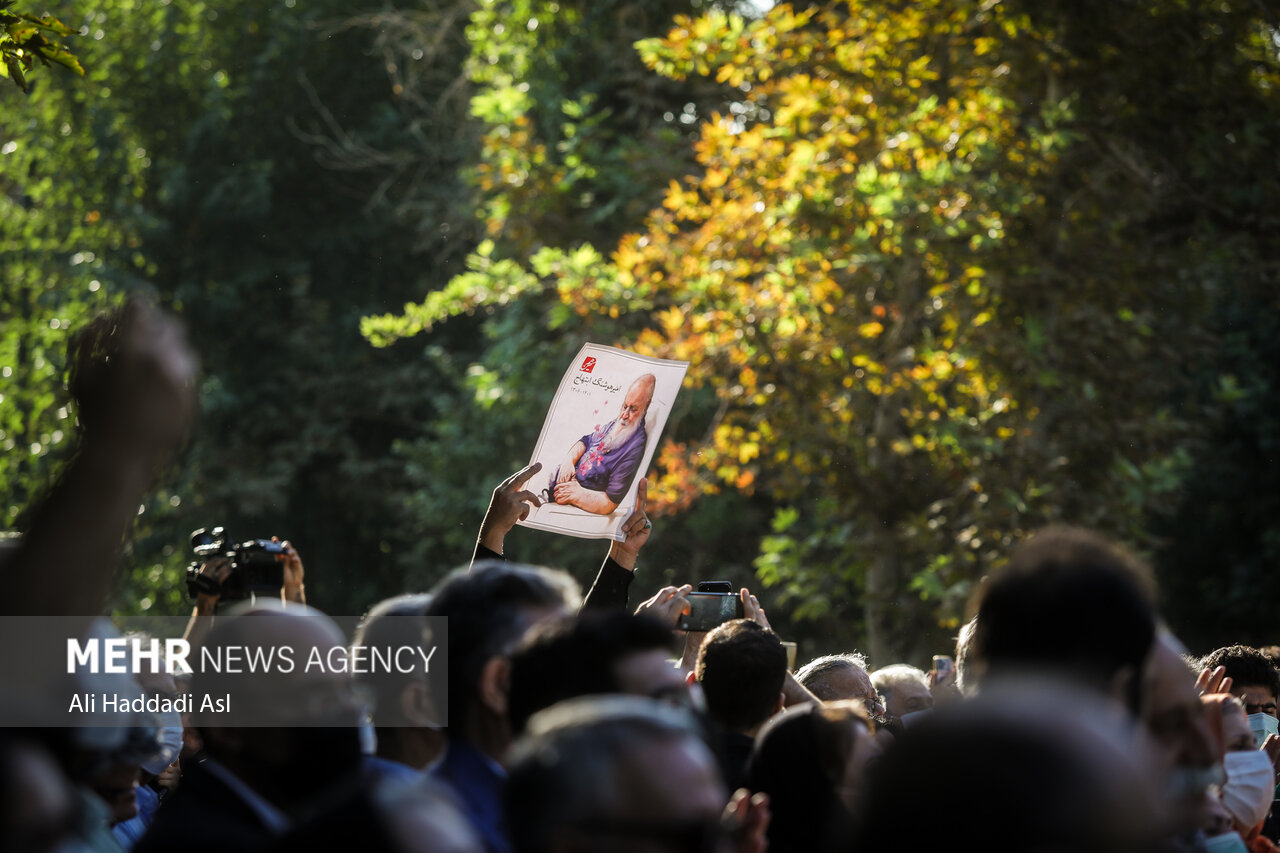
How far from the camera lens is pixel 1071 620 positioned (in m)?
2.26

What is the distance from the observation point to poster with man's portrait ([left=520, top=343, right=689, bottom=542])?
15.2 ft

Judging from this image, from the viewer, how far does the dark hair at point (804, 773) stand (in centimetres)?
288

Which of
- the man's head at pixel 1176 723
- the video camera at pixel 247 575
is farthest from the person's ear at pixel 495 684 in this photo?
the video camera at pixel 247 575

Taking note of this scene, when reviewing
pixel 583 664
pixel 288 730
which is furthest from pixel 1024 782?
pixel 288 730

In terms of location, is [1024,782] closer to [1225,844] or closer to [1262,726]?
[1225,844]

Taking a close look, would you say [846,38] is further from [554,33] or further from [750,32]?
[554,33]

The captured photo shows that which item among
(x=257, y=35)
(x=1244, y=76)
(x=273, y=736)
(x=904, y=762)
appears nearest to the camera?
(x=904, y=762)

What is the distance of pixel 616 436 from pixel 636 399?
14cm

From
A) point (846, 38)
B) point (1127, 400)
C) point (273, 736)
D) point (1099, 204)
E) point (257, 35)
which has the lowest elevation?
point (257, 35)

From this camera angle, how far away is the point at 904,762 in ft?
4.72

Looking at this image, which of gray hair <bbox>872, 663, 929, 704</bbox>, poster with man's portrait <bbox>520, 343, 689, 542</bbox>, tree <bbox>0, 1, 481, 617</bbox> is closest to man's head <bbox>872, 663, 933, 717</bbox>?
gray hair <bbox>872, 663, 929, 704</bbox>

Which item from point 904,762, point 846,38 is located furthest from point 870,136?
point 904,762

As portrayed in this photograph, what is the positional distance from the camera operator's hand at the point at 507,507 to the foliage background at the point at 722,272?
38.1 inches

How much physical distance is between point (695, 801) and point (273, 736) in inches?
43.3
